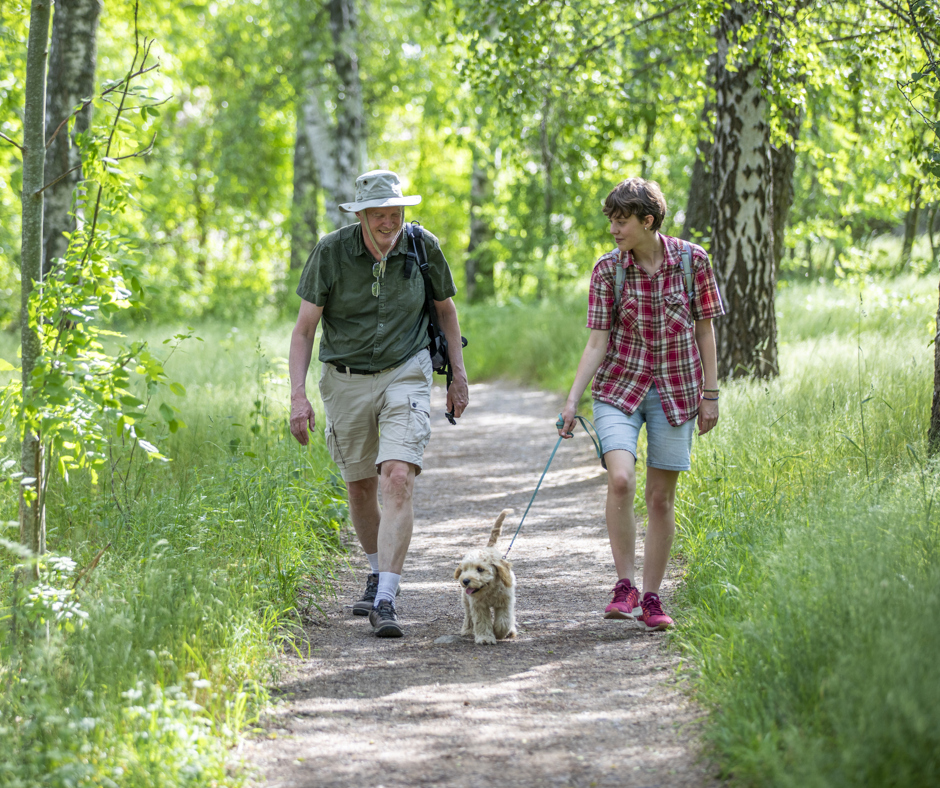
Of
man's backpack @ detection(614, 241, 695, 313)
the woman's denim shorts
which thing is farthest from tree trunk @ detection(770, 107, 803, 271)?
the woman's denim shorts

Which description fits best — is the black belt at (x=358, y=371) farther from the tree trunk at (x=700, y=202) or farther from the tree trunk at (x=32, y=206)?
the tree trunk at (x=700, y=202)

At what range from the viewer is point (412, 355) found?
4742 mm

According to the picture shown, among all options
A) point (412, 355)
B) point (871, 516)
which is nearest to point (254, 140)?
point (412, 355)

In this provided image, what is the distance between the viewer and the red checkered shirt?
14.1 feet

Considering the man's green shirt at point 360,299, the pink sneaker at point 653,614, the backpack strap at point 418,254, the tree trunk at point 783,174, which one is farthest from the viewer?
the tree trunk at point 783,174

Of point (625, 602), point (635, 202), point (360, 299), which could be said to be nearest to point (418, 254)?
point (360, 299)

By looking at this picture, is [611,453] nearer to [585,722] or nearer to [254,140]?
[585,722]

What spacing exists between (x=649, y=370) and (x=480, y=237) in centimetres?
1825

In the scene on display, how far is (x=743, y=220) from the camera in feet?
25.2

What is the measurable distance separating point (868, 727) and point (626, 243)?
8.35 feet

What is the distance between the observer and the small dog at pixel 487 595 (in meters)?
4.21

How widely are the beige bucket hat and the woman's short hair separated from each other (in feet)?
3.35

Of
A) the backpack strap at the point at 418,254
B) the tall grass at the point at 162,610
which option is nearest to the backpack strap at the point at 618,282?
the backpack strap at the point at 418,254

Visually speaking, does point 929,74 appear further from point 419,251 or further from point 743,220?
point 419,251
